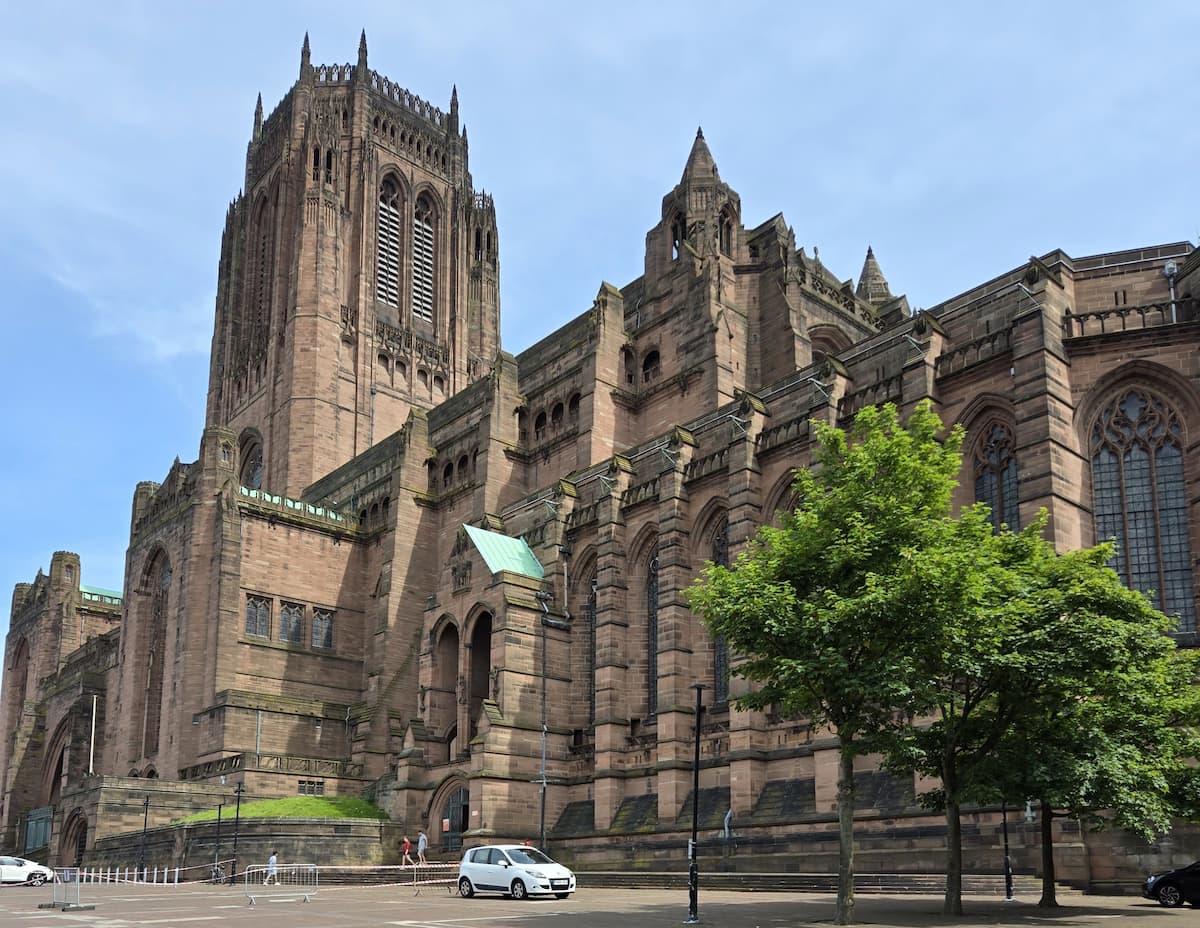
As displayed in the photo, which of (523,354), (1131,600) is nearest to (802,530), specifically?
(1131,600)

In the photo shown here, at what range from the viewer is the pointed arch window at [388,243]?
86000 mm

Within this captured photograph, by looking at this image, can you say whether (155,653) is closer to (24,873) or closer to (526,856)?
(24,873)

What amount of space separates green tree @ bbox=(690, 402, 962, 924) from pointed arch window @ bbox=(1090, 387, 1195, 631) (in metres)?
10.7

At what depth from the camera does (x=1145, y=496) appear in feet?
106

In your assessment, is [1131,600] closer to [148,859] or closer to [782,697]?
[782,697]

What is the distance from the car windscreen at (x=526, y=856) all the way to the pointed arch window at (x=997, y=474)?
14685mm

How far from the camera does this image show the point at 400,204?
89750 mm

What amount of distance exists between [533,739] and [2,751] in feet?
189

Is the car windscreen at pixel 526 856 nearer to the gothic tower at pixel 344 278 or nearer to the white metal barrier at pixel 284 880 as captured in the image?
the white metal barrier at pixel 284 880

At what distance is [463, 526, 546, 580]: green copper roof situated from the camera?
1871 inches

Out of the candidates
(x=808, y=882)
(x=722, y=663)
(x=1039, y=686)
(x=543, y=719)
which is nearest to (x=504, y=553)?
(x=543, y=719)

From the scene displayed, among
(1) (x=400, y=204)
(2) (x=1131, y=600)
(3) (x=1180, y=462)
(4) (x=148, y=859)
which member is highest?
(1) (x=400, y=204)

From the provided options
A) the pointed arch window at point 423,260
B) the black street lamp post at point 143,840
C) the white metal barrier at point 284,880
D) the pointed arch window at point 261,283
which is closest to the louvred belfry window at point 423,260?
the pointed arch window at point 423,260

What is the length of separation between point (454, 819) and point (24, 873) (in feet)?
51.0
